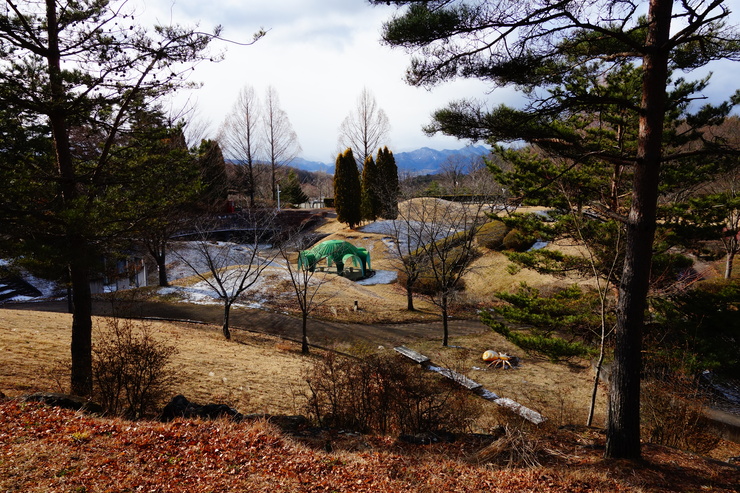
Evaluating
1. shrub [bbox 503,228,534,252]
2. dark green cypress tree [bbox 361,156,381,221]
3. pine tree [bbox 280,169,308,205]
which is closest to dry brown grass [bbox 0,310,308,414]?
shrub [bbox 503,228,534,252]

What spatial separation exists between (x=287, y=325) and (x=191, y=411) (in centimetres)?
1076

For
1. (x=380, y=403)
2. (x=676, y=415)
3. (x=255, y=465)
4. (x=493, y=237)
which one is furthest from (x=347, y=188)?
(x=255, y=465)

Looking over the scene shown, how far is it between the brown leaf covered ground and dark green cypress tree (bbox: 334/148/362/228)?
33.6 metres

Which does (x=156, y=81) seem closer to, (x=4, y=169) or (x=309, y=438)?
(x=4, y=169)

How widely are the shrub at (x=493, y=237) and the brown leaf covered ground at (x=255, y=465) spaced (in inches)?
896

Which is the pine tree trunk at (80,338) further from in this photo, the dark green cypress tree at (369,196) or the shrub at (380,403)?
the dark green cypress tree at (369,196)

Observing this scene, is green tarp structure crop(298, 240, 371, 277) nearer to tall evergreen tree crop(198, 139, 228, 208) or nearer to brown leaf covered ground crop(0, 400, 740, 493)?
tall evergreen tree crop(198, 139, 228, 208)

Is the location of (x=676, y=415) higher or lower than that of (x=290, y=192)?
lower

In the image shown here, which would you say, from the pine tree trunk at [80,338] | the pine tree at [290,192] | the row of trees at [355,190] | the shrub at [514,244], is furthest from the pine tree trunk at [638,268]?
the pine tree at [290,192]

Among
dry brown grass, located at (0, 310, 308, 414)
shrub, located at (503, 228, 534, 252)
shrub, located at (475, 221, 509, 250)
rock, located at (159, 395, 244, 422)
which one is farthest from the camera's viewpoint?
shrub, located at (475, 221, 509, 250)

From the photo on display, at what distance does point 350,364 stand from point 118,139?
736 cm

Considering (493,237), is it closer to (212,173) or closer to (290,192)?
(212,173)

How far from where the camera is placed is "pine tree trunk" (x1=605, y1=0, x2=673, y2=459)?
5551mm

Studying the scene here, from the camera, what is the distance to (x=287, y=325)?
56.3 ft
